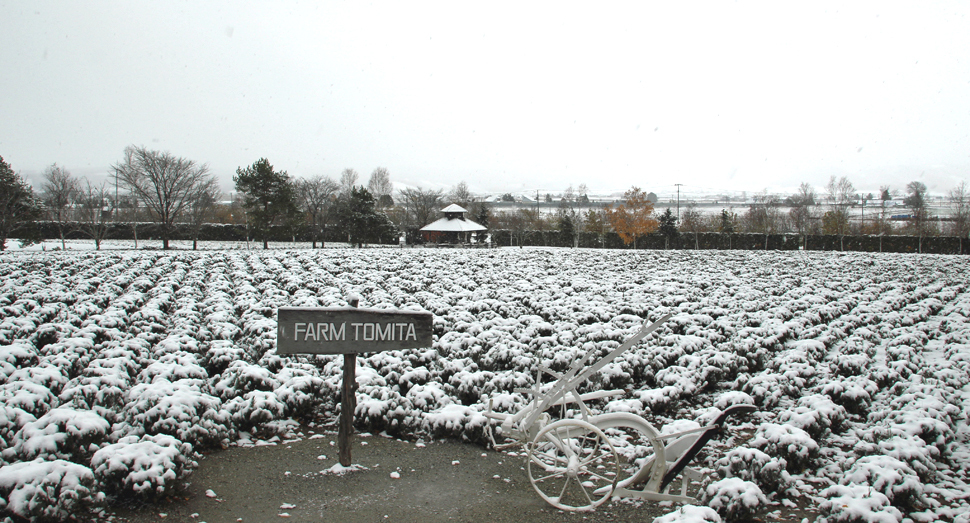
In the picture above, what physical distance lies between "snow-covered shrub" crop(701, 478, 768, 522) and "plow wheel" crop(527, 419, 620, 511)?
2.44 feet

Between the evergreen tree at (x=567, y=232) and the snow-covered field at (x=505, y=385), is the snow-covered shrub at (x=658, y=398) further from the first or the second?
the evergreen tree at (x=567, y=232)

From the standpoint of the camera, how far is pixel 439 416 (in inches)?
219

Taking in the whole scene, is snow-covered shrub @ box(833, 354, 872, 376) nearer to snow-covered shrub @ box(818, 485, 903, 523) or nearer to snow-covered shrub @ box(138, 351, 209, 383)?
snow-covered shrub @ box(818, 485, 903, 523)

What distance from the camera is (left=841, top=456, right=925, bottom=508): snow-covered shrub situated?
12.8ft

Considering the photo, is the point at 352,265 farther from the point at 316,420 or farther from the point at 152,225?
the point at 152,225

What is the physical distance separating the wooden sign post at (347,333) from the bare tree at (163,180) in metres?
46.5

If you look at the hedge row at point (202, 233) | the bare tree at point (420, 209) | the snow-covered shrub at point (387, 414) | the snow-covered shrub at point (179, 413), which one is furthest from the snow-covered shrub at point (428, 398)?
the bare tree at point (420, 209)

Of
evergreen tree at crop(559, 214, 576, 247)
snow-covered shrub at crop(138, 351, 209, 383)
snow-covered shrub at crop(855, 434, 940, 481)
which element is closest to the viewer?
snow-covered shrub at crop(855, 434, 940, 481)

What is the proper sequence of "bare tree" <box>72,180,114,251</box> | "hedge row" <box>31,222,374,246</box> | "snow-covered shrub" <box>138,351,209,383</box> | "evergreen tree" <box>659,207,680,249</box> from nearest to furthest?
"snow-covered shrub" <box>138,351,209,383</box> → "bare tree" <box>72,180,114,251</box> → "evergreen tree" <box>659,207,680,249</box> → "hedge row" <box>31,222,374,246</box>

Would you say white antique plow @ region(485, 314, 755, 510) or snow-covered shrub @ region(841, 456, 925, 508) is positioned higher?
white antique plow @ region(485, 314, 755, 510)

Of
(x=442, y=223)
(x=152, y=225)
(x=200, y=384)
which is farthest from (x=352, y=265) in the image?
(x=152, y=225)

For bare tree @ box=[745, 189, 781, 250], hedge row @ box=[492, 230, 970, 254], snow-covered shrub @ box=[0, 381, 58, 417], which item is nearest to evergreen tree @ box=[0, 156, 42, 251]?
hedge row @ box=[492, 230, 970, 254]

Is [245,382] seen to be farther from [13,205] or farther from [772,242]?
[772,242]

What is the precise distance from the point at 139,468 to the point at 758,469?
492 cm
